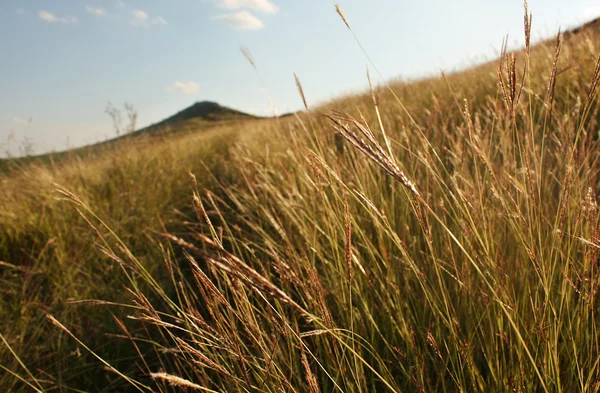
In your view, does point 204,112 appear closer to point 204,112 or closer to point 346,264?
point 204,112

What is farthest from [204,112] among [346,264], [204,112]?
[346,264]

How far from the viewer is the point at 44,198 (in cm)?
334

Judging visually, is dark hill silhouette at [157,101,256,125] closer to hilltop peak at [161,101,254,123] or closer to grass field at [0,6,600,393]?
hilltop peak at [161,101,254,123]

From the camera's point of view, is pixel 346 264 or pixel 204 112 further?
pixel 204 112

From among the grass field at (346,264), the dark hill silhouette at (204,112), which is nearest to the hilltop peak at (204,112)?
the dark hill silhouette at (204,112)

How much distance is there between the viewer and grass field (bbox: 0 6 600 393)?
80 centimetres

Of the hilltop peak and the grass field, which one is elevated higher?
the hilltop peak

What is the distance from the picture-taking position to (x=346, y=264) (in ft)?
4.22

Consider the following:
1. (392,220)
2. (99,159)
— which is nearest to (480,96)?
(392,220)

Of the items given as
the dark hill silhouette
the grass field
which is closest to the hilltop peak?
the dark hill silhouette

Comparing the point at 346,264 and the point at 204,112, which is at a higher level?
the point at 204,112

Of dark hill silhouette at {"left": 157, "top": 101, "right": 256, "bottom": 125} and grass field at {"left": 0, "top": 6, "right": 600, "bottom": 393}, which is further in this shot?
dark hill silhouette at {"left": 157, "top": 101, "right": 256, "bottom": 125}

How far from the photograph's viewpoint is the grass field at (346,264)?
80 centimetres

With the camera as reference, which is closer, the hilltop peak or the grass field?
the grass field
